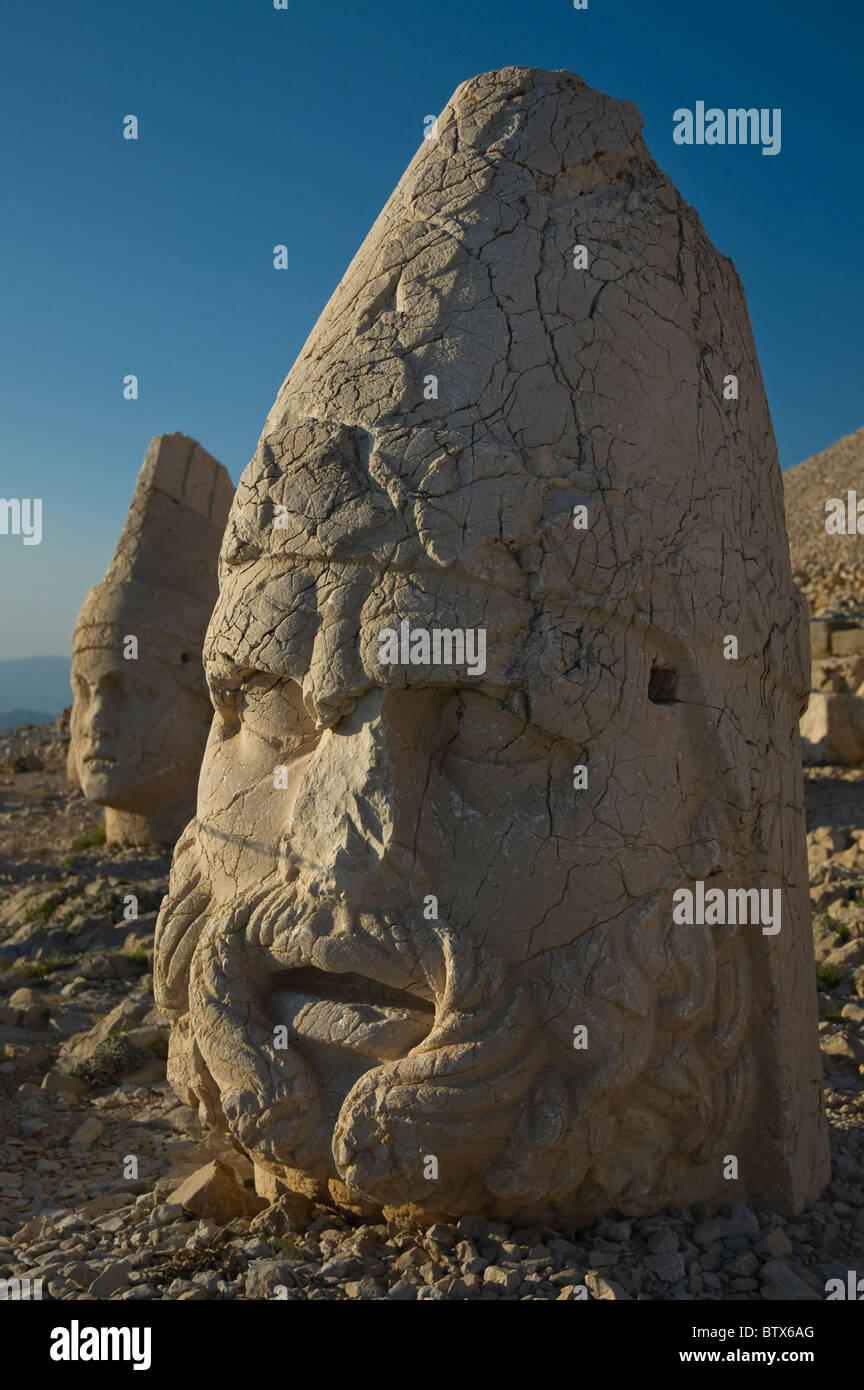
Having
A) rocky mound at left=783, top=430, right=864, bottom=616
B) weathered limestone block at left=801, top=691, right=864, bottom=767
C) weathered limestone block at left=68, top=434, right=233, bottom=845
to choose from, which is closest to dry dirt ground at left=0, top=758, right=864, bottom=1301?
weathered limestone block at left=68, top=434, right=233, bottom=845

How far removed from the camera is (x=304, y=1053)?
3.13 meters

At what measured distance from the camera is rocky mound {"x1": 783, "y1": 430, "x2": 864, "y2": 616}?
21.4 metres

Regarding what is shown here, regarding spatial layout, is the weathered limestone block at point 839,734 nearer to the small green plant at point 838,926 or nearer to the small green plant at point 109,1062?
the small green plant at point 838,926

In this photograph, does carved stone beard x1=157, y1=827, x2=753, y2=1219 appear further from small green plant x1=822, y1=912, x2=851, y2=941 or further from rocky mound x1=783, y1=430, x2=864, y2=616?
rocky mound x1=783, y1=430, x2=864, y2=616

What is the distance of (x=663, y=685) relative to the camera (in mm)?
3285

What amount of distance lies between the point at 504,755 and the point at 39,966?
4705mm

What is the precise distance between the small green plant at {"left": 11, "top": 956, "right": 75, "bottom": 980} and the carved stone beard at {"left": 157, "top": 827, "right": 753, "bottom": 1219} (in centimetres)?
391

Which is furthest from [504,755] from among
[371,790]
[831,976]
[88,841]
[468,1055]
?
[88,841]

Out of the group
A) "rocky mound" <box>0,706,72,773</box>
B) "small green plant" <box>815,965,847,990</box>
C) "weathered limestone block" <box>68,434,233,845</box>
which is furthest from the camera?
"rocky mound" <box>0,706,72,773</box>

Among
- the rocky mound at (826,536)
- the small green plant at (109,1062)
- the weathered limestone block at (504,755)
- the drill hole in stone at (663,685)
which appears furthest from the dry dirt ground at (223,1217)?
the rocky mound at (826,536)

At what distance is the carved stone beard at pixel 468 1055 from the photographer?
294cm

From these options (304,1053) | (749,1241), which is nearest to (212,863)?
(304,1053)
